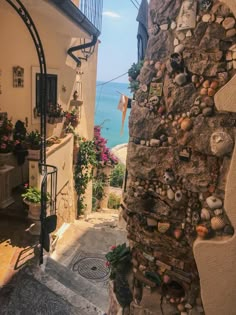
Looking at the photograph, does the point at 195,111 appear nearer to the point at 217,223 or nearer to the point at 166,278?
the point at 217,223

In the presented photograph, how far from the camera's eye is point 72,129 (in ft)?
25.9

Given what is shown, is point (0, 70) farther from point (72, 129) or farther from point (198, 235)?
point (198, 235)

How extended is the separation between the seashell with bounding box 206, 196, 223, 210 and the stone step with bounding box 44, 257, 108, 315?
2601mm

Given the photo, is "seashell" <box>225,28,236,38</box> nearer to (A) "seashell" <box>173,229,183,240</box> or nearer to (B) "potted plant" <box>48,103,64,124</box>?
(A) "seashell" <box>173,229,183,240</box>

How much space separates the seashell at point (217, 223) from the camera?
6.54 ft

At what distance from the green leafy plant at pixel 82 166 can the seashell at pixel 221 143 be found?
6.78 m

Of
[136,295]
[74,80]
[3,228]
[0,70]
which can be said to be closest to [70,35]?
[74,80]

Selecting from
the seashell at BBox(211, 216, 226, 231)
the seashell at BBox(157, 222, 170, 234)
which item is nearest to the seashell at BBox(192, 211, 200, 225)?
the seashell at BBox(211, 216, 226, 231)

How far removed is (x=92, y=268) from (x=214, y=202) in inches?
168

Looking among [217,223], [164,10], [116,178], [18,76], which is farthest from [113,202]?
[164,10]

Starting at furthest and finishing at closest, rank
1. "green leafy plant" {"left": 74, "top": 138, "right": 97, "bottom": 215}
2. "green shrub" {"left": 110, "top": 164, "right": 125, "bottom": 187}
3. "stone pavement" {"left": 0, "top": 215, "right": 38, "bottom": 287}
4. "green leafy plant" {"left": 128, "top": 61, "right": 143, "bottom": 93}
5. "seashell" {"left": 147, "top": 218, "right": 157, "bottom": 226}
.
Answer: "green shrub" {"left": 110, "top": 164, "right": 125, "bottom": 187}, "green leafy plant" {"left": 74, "top": 138, "right": 97, "bottom": 215}, "stone pavement" {"left": 0, "top": 215, "right": 38, "bottom": 287}, "green leafy plant" {"left": 128, "top": 61, "right": 143, "bottom": 93}, "seashell" {"left": 147, "top": 218, "right": 157, "bottom": 226}

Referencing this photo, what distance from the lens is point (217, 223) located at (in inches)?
78.8

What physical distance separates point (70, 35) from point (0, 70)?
2227 millimetres

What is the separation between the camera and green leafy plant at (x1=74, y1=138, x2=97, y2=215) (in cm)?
870
